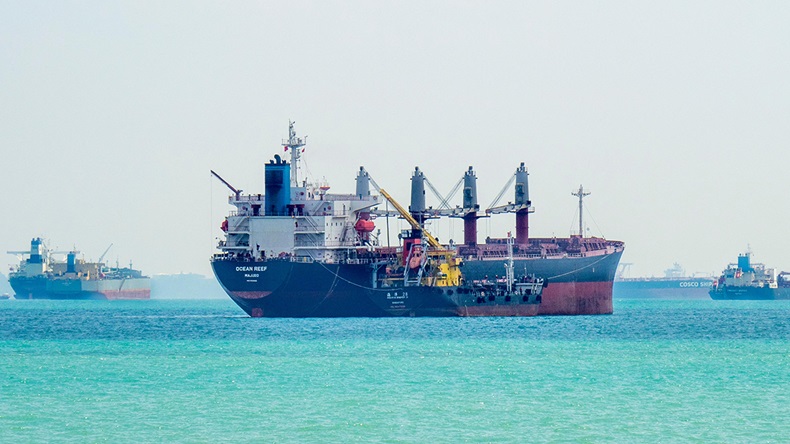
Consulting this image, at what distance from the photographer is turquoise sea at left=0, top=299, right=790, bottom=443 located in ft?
116

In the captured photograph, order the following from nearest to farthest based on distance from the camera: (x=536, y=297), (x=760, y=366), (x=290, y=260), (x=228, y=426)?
1. (x=228, y=426)
2. (x=760, y=366)
3. (x=290, y=260)
4. (x=536, y=297)

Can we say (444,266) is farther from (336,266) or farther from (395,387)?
(395,387)

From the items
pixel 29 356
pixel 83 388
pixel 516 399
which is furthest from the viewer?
pixel 29 356

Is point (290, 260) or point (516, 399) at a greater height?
point (290, 260)

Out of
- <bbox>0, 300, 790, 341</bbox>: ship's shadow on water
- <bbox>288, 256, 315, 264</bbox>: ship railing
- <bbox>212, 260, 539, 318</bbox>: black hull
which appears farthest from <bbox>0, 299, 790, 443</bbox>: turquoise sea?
<bbox>288, 256, 315, 264</bbox>: ship railing

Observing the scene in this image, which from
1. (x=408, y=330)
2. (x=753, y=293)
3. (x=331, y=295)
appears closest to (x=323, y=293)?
(x=331, y=295)

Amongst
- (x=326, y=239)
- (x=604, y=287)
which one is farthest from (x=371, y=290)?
(x=604, y=287)

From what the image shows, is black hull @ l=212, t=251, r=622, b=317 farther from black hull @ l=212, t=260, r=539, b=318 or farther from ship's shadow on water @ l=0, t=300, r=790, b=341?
ship's shadow on water @ l=0, t=300, r=790, b=341

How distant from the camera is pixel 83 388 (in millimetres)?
44656

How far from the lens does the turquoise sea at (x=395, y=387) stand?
116ft

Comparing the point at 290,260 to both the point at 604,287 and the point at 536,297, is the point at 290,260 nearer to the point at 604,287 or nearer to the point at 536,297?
the point at 536,297

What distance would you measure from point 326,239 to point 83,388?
3988 cm

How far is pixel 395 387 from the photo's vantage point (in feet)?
146

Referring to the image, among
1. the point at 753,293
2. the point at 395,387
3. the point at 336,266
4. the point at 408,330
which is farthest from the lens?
the point at 753,293
